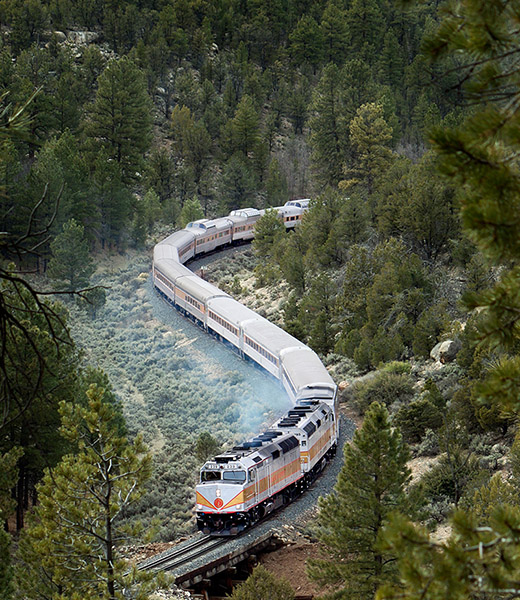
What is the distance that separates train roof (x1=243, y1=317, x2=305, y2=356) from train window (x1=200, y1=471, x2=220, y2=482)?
13.3 m

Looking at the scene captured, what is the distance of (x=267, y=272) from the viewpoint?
56.0 meters

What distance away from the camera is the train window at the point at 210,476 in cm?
2425

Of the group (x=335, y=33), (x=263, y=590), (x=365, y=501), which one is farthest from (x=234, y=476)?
(x=335, y=33)

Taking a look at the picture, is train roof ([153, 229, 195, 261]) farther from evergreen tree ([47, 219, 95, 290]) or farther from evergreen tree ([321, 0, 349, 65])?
evergreen tree ([321, 0, 349, 65])

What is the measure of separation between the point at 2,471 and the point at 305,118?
81.6 meters

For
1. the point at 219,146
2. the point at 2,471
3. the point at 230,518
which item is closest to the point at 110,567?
the point at 2,471

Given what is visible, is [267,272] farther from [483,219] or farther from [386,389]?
[483,219]

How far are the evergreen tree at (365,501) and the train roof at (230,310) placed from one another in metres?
25.1

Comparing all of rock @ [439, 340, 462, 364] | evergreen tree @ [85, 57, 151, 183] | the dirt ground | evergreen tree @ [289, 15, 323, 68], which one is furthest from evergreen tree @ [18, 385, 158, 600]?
evergreen tree @ [289, 15, 323, 68]

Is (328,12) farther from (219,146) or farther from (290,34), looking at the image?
(219,146)

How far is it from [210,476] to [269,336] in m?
15.6

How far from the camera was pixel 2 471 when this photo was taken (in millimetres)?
20984

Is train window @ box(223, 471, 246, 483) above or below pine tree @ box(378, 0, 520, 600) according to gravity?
below

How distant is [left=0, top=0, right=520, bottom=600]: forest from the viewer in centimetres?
579
